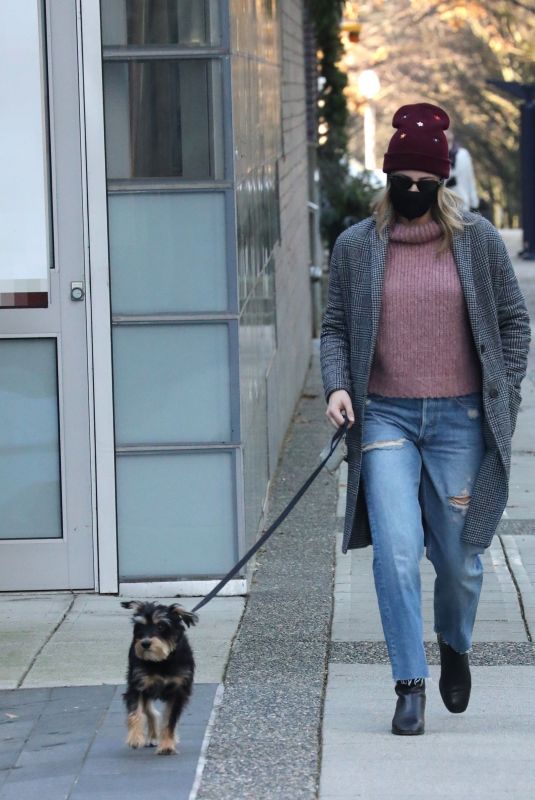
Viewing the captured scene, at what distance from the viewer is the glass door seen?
644cm

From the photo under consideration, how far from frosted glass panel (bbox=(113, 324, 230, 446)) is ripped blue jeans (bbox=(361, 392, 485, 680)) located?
6.12ft

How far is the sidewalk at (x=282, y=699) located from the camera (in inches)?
177

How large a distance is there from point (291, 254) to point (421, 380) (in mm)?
7526

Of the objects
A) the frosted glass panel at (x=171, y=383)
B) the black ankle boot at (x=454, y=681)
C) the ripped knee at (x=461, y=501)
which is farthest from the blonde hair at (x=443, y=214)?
the frosted glass panel at (x=171, y=383)

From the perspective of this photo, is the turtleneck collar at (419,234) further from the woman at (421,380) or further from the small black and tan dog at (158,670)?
the small black and tan dog at (158,670)

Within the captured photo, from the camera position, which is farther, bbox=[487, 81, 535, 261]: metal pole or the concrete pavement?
bbox=[487, 81, 535, 261]: metal pole

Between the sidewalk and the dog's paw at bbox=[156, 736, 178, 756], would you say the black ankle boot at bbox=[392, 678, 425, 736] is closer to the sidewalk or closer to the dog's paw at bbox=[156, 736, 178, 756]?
the sidewalk

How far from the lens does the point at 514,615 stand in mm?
6332

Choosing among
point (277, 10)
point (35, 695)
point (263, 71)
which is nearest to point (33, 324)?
point (35, 695)

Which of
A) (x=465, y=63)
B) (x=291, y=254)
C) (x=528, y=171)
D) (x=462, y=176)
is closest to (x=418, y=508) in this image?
(x=291, y=254)

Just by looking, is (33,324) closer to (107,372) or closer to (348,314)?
(107,372)

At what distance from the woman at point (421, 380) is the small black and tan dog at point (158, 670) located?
0.64 metres

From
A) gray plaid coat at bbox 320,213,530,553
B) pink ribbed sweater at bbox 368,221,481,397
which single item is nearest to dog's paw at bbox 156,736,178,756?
gray plaid coat at bbox 320,213,530,553

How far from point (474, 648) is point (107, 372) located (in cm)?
190
